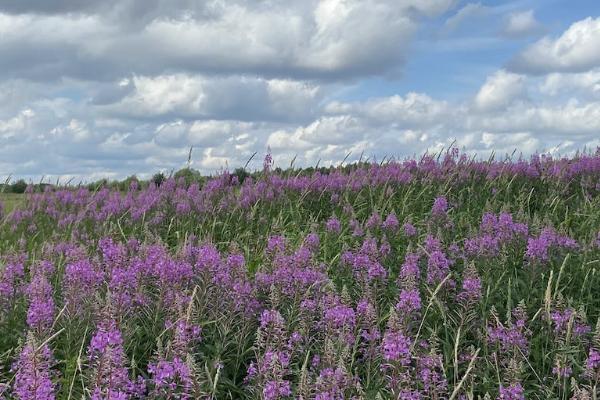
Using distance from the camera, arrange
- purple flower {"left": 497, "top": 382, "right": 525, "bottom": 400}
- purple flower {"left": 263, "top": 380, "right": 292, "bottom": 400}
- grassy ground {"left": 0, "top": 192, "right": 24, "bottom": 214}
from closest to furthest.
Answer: purple flower {"left": 263, "top": 380, "right": 292, "bottom": 400}
purple flower {"left": 497, "top": 382, "right": 525, "bottom": 400}
grassy ground {"left": 0, "top": 192, "right": 24, "bottom": 214}

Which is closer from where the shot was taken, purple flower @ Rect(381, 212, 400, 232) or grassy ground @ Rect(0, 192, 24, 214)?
purple flower @ Rect(381, 212, 400, 232)

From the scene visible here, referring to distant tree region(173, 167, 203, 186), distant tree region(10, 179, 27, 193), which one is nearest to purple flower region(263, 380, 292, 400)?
distant tree region(173, 167, 203, 186)

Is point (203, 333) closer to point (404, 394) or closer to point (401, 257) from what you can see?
point (404, 394)

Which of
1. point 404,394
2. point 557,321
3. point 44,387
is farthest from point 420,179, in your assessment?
point 44,387

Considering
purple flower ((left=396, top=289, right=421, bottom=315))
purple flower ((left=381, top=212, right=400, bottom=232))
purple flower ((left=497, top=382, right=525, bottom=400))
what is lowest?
purple flower ((left=497, top=382, right=525, bottom=400))

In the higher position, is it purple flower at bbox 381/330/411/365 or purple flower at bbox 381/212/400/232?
purple flower at bbox 381/212/400/232

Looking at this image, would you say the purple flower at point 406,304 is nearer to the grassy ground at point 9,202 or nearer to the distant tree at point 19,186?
the grassy ground at point 9,202

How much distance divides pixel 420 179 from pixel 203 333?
8.48 meters

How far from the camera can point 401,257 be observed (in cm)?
812

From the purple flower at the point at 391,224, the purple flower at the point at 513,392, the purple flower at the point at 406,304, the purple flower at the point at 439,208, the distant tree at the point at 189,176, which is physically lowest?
the purple flower at the point at 513,392

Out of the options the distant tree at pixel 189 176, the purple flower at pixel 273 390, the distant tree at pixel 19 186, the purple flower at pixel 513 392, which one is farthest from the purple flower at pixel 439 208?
the distant tree at pixel 19 186

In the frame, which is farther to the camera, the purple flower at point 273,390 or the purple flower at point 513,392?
the purple flower at point 513,392

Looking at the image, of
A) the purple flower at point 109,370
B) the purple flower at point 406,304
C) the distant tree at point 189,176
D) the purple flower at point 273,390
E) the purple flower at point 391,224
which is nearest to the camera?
the purple flower at point 109,370

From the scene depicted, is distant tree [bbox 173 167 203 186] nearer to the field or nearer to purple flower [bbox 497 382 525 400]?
the field
